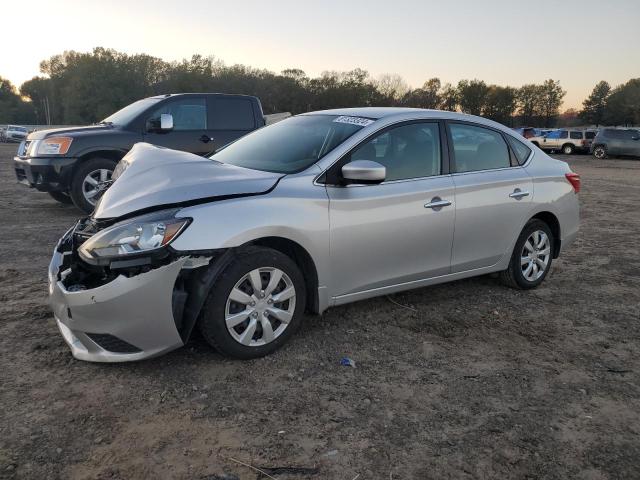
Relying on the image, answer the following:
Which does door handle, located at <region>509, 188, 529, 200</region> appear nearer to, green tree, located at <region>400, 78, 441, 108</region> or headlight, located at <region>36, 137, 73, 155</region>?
headlight, located at <region>36, 137, 73, 155</region>

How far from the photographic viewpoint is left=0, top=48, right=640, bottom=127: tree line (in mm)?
Result: 79312

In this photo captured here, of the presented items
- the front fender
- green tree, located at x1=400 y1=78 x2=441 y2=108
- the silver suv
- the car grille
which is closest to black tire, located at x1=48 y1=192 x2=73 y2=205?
the silver suv

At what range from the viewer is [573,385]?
10.7 ft

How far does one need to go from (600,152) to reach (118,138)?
96.8 feet

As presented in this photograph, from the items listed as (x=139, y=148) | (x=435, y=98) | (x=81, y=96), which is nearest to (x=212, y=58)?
(x=81, y=96)

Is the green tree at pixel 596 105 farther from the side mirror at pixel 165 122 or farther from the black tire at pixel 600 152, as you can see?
the side mirror at pixel 165 122

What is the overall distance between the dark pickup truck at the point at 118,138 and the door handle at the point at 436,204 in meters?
4.55

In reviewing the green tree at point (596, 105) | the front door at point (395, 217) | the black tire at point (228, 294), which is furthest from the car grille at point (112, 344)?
the green tree at point (596, 105)

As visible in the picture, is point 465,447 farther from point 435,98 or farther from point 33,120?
point 33,120

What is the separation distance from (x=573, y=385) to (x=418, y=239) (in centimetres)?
144

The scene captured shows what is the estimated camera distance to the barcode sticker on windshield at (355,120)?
13.2ft

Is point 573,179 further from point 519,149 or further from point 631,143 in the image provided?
point 631,143

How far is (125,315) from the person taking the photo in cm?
297

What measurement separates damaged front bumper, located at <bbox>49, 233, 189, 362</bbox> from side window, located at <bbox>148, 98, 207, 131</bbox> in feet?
19.0
